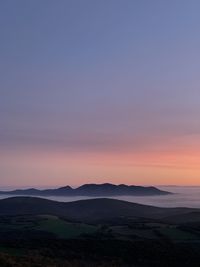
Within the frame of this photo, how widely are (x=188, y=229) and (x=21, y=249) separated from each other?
42.3 m

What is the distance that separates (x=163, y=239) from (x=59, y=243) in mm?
18315

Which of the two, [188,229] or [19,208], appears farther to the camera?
[19,208]

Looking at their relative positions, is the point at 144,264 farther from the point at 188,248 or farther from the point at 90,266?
the point at 188,248

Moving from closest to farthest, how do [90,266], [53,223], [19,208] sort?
[90,266]
[53,223]
[19,208]

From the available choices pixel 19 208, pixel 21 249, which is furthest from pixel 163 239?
pixel 19 208

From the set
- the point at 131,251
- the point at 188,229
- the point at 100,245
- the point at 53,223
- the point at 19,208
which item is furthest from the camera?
the point at 19,208

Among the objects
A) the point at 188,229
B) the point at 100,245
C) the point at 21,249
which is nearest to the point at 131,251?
the point at 100,245

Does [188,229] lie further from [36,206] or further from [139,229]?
[36,206]

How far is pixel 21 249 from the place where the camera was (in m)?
51.8

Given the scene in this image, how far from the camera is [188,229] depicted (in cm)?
8731

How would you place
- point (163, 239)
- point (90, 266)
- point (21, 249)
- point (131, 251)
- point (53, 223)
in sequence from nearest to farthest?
point (90, 266), point (21, 249), point (131, 251), point (163, 239), point (53, 223)

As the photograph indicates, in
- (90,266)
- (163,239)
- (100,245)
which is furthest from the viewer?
(163,239)

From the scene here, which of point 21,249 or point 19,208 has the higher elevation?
point 19,208

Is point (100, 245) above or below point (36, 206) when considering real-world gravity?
below
